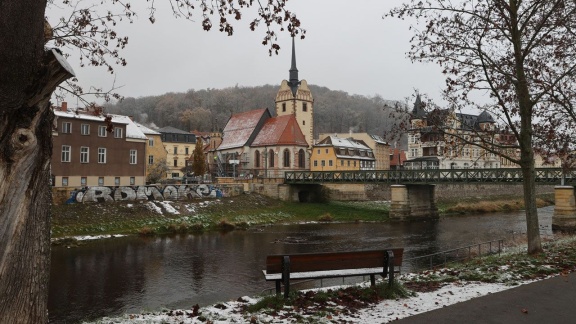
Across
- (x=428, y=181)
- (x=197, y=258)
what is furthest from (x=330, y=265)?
(x=428, y=181)

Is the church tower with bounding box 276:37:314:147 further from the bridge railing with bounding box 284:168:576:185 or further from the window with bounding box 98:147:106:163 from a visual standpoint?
the window with bounding box 98:147:106:163

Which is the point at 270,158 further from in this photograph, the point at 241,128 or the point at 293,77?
the point at 293,77

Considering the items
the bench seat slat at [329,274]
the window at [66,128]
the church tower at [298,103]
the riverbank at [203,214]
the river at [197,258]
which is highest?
the church tower at [298,103]

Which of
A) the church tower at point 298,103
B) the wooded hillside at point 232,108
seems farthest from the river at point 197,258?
the wooded hillside at point 232,108

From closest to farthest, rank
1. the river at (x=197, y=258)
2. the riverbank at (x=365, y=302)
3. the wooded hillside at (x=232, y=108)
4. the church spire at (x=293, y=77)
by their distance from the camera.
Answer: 1. the riverbank at (x=365, y=302)
2. the river at (x=197, y=258)
3. the church spire at (x=293, y=77)
4. the wooded hillside at (x=232, y=108)

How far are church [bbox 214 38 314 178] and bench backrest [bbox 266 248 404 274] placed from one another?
157ft

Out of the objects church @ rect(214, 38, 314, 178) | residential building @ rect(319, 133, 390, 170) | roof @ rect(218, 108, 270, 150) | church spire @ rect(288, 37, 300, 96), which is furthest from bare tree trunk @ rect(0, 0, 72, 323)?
residential building @ rect(319, 133, 390, 170)

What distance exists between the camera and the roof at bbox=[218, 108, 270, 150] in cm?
6661

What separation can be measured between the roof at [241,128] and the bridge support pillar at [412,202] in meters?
27.5

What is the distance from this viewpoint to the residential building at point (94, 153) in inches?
1443

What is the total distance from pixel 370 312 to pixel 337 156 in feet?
189

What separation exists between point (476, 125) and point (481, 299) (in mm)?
7979

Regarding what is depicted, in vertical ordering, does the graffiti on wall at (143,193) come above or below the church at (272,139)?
below

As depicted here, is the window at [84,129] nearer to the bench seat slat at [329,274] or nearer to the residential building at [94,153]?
the residential building at [94,153]
